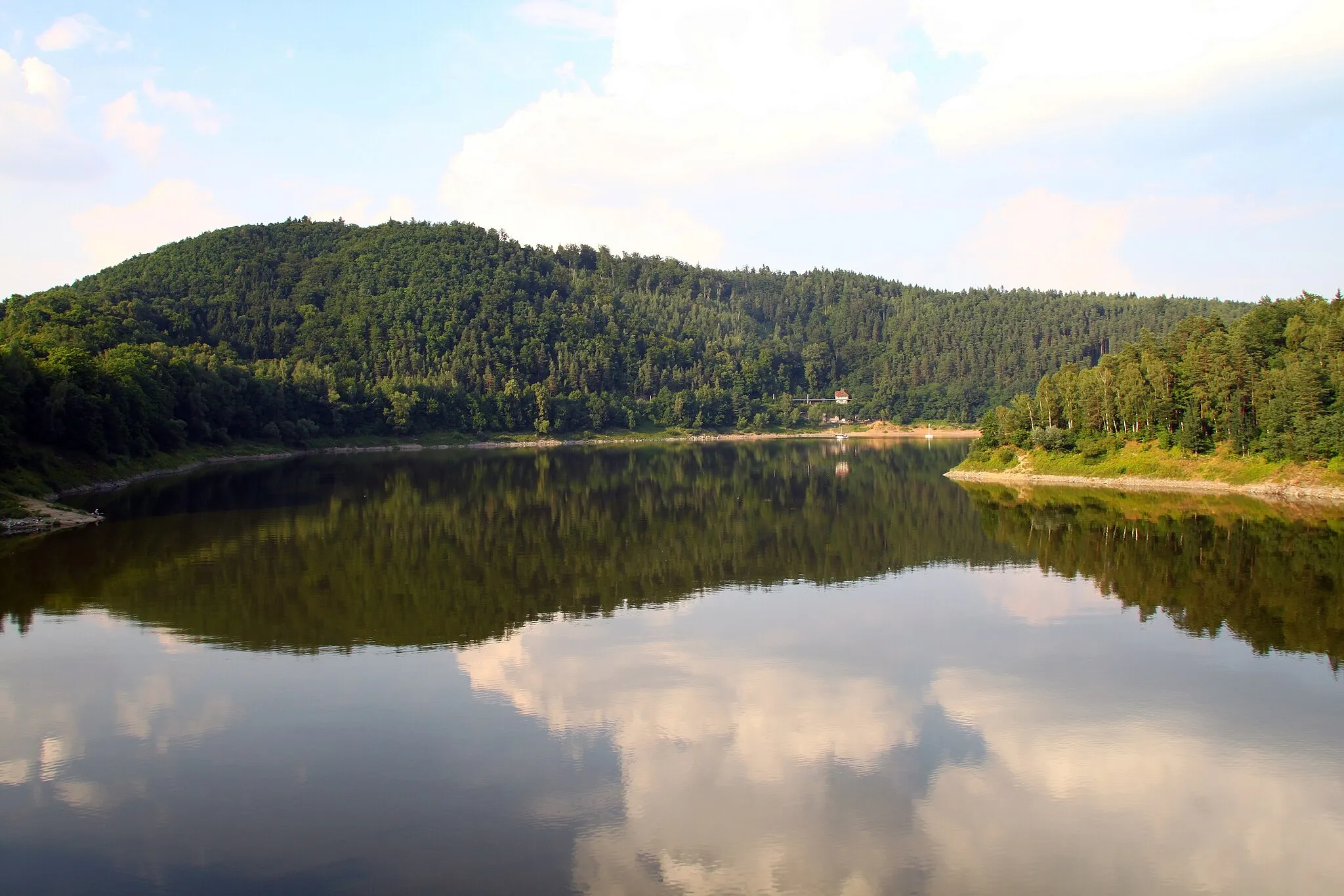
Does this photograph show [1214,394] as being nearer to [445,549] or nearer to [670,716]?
[445,549]

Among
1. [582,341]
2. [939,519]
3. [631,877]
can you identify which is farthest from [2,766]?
[582,341]

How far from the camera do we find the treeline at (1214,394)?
5781cm

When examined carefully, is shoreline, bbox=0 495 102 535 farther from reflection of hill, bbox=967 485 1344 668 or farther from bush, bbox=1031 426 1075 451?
bush, bbox=1031 426 1075 451

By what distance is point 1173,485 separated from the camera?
6412 centimetres

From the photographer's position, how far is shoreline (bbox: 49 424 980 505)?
219ft

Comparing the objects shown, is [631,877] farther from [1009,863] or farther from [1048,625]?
[1048,625]

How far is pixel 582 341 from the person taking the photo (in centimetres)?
19338

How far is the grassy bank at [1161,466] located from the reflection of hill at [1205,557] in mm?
4360

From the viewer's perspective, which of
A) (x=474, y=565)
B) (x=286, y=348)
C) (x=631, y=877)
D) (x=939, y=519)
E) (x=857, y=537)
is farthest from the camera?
(x=286, y=348)

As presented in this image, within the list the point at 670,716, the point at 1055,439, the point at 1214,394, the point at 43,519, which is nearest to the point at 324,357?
the point at 43,519

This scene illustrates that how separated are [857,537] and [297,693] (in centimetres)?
3050

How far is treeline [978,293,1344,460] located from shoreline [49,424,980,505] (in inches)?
2350

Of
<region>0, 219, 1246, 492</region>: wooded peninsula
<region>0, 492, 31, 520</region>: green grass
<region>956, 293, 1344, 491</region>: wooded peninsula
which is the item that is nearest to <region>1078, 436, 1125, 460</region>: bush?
<region>956, 293, 1344, 491</region>: wooded peninsula

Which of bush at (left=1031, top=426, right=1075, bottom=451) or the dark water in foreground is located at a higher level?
bush at (left=1031, top=426, right=1075, bottom=451)
